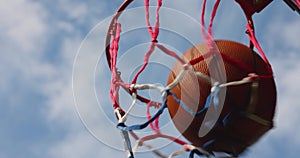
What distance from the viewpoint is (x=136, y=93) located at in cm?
505

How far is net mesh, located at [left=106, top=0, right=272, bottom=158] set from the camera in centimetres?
459

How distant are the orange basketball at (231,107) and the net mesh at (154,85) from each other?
0.12ft

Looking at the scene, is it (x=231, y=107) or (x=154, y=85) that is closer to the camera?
(x=231, y=107)

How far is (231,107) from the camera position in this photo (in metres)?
4.53

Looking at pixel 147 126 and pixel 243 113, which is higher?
pixel 147 126

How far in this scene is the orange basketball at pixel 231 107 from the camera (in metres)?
4.54

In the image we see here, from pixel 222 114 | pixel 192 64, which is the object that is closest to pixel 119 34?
pixel 192 64

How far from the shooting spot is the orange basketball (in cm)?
454

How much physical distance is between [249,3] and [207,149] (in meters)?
1.46

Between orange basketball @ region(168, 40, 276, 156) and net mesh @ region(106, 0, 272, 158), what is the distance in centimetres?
4

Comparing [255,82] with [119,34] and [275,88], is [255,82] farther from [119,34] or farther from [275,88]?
[119,34]

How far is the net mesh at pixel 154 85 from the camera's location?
181 inches

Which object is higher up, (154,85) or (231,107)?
(154,85)

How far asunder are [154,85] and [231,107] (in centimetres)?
71
